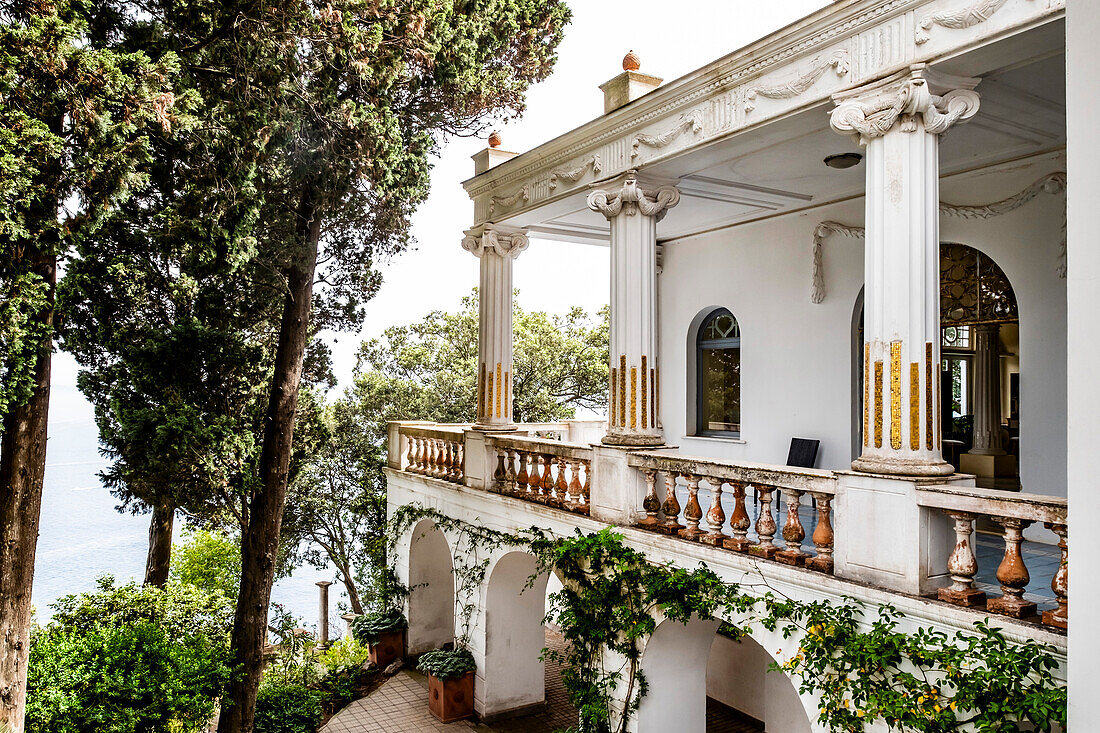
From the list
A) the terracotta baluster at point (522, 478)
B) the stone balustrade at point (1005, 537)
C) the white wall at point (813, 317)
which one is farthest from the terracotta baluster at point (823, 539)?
the terracotta baluster at point (522, 478)

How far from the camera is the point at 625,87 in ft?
25.2

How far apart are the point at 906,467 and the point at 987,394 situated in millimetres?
5300

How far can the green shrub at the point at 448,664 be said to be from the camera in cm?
1002

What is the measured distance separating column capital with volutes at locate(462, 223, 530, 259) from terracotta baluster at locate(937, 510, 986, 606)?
680 centimetres

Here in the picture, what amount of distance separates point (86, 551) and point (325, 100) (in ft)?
191

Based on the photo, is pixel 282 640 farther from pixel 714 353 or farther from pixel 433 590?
pixel 714 353

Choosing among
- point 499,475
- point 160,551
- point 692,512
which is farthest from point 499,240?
point 160,551

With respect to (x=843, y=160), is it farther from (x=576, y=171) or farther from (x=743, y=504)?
(x=743, y=504)

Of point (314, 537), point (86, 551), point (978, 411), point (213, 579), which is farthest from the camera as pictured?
point (86, 551)

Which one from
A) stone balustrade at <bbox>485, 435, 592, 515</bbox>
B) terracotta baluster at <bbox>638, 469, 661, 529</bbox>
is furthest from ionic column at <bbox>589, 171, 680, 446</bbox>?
stone balustrade at <bbox>485, 435, 592, 515</bbox>

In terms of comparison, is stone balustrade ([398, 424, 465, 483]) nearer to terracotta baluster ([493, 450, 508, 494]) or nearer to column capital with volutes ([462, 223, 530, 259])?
terracotta baluster ([493, 450, 508, 494])

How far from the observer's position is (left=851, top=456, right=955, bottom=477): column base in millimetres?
5008

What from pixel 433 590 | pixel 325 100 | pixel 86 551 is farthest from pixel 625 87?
pixel 86 551

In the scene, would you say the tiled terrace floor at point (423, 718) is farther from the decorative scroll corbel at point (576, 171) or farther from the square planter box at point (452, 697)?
the decorative scroll corbel at point (576, 171)
